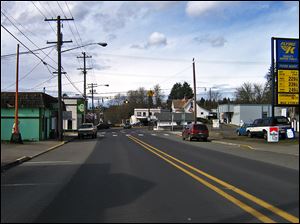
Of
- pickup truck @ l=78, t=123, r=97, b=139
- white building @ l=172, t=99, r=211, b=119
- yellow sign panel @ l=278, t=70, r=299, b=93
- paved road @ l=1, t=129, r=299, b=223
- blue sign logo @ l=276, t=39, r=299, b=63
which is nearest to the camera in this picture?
paved road @ l=1, t=129, r=299, b=223

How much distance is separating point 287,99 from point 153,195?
81.6 feet

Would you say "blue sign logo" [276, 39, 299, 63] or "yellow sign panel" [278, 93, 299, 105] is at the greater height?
"blue sign logo" [276, 39, 299, 63]

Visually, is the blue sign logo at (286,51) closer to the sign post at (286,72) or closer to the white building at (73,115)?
the sign post at (286,72)

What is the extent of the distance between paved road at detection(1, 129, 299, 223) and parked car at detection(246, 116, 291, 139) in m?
21.0

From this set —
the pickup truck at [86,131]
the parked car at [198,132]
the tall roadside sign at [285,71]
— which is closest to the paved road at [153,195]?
the tall roadside sign at [285,71]

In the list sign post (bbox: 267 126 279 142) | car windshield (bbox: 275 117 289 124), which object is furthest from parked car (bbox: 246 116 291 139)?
sign post (bbox: 267 126 279 142)

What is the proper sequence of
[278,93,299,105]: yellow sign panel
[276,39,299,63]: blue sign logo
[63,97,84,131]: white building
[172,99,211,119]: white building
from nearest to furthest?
[276,39,299,63]: blue sign logo
[278,93,299,105]: yellow sign panel
[63,97,84,131]: white building
[172,99,211,119]: white building

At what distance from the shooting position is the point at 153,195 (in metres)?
10.1

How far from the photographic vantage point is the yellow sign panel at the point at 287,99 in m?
32.7

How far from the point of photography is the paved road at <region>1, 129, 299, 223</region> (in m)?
7.96

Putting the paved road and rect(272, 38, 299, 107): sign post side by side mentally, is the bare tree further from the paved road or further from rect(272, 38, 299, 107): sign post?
the paved road

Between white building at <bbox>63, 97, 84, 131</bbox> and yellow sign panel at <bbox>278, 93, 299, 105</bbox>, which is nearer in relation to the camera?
yellow sign panel at <bbox>278, 93, 299, 105</bbox>

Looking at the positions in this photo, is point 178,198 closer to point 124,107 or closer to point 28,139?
point 28,139

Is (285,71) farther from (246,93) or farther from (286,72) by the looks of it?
(246,93)
